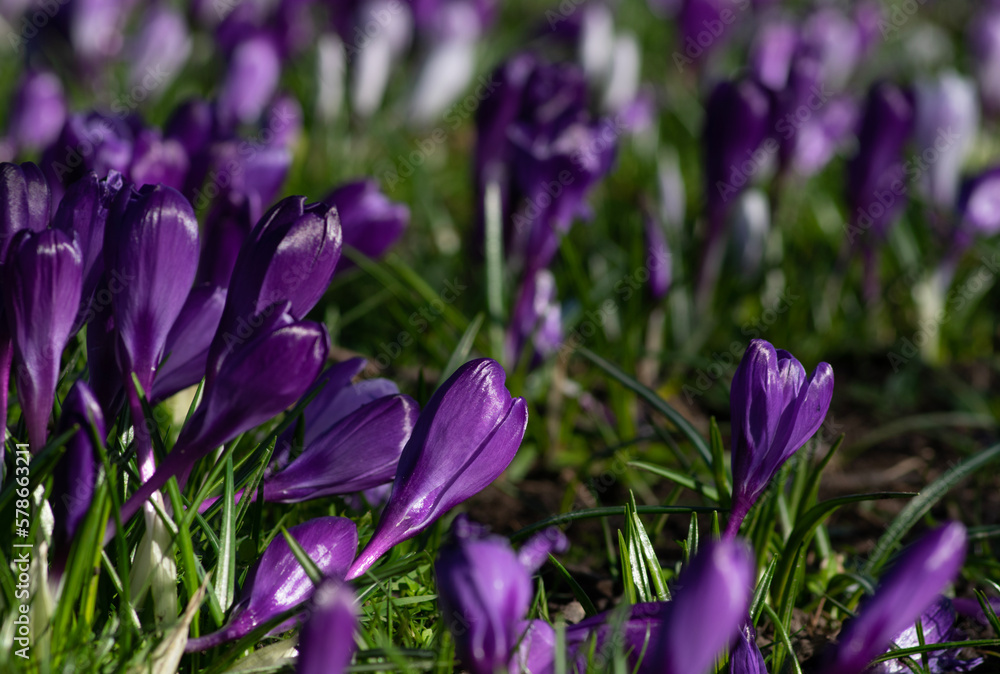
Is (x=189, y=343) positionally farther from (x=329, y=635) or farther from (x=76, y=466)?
(x=329, y=635)

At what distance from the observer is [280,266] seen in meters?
1.08

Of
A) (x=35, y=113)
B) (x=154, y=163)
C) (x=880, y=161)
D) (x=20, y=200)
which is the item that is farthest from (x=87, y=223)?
(x=880, y=161)

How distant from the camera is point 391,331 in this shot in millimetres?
2480

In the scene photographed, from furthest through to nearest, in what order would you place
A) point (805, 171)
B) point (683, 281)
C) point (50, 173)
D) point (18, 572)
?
point (805, 171), point (683, 281), point (50, 173), point (18, 572)

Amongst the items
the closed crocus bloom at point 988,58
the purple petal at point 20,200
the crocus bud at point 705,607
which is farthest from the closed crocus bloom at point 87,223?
the closed crocus bloom at point 988,58

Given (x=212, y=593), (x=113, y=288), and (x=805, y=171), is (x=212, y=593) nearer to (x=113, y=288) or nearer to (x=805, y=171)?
(x=113, y=288)

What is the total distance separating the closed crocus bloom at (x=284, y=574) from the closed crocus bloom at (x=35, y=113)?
2144 mm

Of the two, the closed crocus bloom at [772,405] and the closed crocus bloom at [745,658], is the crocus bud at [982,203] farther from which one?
the closed crocus bloom at [745,658]

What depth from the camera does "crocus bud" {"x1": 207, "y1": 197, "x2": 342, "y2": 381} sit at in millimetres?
1079

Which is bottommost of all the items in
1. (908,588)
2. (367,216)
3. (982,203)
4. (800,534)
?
(800,534)

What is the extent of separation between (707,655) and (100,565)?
0.65m

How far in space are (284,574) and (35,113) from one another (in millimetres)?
2273

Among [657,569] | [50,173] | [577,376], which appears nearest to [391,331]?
[577,376]

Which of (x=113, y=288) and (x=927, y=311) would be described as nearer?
(x=113, y=288)
